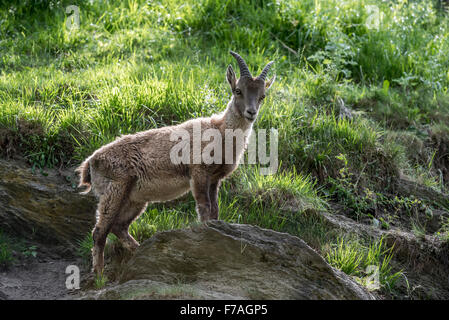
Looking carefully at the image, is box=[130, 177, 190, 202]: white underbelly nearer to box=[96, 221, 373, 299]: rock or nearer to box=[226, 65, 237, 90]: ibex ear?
box=[96, 221, 373, 299]: rock

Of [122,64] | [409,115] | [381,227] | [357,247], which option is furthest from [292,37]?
[357,247]

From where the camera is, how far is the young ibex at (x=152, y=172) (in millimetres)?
5852

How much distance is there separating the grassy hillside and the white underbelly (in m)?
0.52

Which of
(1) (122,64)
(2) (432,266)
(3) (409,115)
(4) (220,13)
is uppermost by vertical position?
(4) (220,13)

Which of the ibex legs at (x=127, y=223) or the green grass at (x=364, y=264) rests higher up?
the ibex legs at (x=127, y=223)

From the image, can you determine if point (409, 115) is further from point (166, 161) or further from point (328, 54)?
point (166, 161)

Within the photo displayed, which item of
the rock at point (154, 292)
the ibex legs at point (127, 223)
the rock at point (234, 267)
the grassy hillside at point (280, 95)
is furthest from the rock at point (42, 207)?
the rock at point (154, 292)

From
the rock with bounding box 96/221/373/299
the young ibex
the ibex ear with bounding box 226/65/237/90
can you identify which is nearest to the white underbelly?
the young ibex

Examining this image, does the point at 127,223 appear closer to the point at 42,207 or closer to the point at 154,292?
the point at 42,207

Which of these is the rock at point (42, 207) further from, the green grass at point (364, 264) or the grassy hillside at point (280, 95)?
the green grass at point (364, 264)

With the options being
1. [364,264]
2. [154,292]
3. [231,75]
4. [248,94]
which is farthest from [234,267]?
[231,75]

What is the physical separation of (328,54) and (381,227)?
340 cm

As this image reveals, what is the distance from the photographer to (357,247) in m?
6.29

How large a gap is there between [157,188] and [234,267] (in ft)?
4.60
